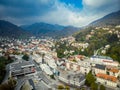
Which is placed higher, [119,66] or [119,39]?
[119,39]

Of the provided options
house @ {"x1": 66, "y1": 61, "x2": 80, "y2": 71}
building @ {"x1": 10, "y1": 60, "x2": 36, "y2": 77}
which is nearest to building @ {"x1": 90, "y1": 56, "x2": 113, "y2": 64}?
house @ {"x1": 66, "y1": 61, "x2": 80, "y2": 71}

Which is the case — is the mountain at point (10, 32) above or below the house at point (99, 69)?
above

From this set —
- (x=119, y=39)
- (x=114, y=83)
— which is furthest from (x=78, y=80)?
(x=119, y=39)

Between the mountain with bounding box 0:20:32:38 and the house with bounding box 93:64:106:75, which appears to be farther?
the mountain with bounding box 0:20:32:38

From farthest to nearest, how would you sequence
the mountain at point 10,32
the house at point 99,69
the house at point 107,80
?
1. the mountain at point 10,32
2. the house at point 99,69
3. the house at point 107,80

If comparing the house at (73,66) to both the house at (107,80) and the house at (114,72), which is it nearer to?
the house at (107,80)

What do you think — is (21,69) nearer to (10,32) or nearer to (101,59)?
(101,59)

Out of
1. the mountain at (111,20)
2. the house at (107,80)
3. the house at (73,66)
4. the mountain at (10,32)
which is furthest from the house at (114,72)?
the mountain at (10,32)

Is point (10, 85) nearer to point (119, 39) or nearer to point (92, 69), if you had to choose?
point (92, 69)

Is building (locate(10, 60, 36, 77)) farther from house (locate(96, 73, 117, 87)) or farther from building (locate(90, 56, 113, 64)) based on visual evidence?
building (locate(90, 56, 113, 64))

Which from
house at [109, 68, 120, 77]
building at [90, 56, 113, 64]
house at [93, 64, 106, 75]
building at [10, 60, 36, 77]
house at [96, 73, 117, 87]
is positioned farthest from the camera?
building at [90, 56, 113, 64]

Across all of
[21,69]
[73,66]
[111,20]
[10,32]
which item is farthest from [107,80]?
[10,32]
